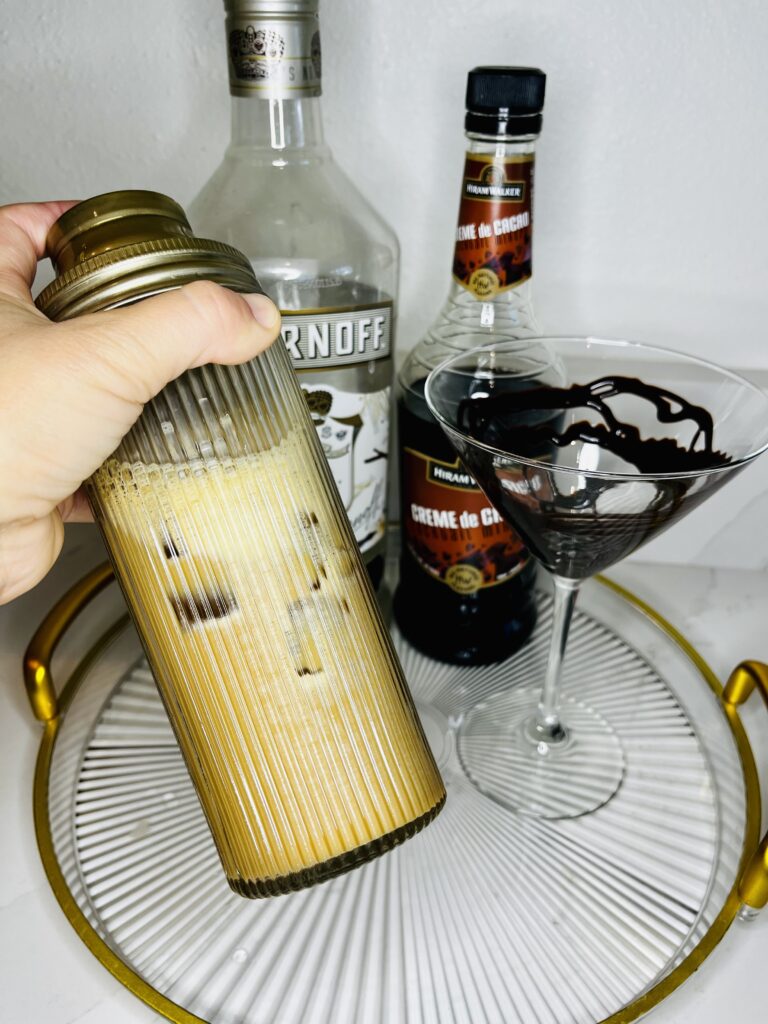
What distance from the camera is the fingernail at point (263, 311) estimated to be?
30 centimetres

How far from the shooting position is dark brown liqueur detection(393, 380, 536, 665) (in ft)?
1.71

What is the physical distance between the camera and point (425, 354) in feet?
1.63

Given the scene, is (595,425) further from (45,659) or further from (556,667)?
(45,659)

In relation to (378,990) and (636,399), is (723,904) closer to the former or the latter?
(378,990)

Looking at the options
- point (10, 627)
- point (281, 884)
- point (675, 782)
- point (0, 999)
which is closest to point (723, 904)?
point (675, 782)

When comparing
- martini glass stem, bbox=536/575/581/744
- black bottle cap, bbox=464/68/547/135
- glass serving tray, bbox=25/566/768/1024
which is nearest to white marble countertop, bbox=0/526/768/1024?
glass serving tray, bbox=25/566/768/1024

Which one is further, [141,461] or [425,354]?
[425,354]

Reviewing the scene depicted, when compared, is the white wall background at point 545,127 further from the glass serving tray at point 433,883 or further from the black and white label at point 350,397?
the glass serving tray at point 433,883

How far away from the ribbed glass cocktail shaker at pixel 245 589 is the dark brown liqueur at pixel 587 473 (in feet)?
0.30

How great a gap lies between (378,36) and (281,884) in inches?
18.3

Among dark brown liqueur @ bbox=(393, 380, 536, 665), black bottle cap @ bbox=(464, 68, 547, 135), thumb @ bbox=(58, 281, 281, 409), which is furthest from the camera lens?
dark brown liqueur @ bbox=(393, 380, 536, 665)

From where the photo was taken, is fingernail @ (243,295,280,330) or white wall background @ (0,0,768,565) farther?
white wall background @ (0,0,768,565)

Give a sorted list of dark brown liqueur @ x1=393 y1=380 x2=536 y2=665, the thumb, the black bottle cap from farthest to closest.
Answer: dark brown liqueur @ x1=393 y1=380 x2=536 y2=665 → the black bottle cap → the thumb

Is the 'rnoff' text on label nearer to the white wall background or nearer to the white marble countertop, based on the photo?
the white wall background
